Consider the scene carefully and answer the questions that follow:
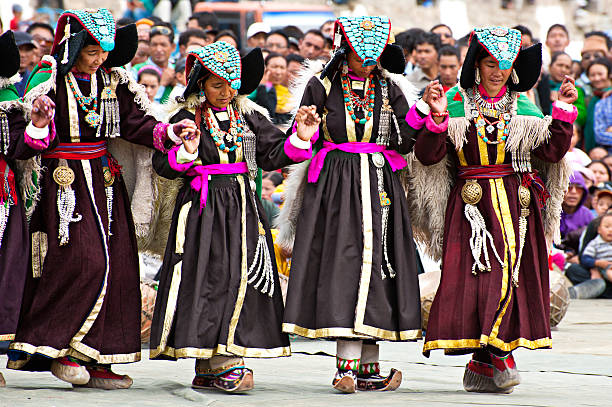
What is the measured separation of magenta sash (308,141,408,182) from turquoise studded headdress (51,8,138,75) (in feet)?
3.83

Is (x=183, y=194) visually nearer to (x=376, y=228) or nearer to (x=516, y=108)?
(x=376, y=228)

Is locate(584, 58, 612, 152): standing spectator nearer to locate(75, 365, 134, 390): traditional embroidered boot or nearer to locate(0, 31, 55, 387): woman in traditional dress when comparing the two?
locate(75, 365, 134, 390): traditional embroidered boot

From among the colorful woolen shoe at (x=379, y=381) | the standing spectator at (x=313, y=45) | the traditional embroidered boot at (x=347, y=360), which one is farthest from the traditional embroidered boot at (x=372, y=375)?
the standing spectator at (x=313, y=45)

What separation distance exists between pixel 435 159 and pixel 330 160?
1.87ft

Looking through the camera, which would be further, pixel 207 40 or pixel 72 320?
pixel 207 40

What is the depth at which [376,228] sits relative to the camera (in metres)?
5.81

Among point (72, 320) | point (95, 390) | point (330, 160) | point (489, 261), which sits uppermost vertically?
point (330, 160)

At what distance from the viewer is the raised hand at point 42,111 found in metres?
5.37

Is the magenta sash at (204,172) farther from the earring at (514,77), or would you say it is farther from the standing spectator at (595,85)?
the standing spectator at (595,85)

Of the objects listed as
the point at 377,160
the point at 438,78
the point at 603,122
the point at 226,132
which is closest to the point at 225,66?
the point at 226,132

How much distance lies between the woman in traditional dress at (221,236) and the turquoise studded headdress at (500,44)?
1.01m

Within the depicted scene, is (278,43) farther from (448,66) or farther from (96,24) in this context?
(96,24)

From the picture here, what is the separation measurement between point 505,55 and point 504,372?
1.68 metres

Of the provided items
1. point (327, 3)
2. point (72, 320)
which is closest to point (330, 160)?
point (72, 320)
